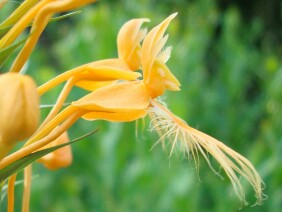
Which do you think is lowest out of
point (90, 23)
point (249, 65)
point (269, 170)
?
point (269, 170)

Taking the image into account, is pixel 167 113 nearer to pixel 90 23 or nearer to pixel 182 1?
pixel 90 23

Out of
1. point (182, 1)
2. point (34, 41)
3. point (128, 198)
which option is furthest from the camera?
point (182, 1)

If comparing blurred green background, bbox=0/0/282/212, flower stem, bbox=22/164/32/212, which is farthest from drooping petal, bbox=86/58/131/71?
blurred green background, bbox=0/0/282/212

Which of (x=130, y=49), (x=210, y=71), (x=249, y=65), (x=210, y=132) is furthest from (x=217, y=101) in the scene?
(x=130, y=49)

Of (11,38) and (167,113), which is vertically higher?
(11,38)

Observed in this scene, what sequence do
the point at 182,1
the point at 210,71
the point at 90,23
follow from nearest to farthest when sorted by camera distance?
the point at 90,23
the point at 182,1
the point at 210,71

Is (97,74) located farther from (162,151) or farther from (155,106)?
(162,151)
